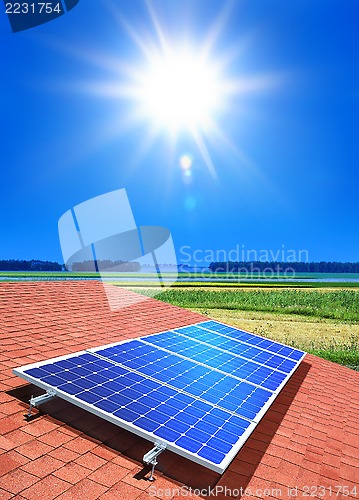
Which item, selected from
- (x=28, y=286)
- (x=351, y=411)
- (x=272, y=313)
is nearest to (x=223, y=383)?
(x=351, y=411)

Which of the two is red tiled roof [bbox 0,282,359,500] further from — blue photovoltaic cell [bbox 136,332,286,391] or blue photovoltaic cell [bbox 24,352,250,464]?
blue photovoltaic cell [bbox 136,332,286,391]

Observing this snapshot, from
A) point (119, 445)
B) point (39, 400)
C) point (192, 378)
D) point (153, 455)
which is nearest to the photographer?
point (153, 455)

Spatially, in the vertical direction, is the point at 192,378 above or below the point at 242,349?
above

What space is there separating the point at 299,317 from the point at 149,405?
123 ft

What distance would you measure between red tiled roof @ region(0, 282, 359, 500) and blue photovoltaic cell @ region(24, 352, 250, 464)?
0.43 metres

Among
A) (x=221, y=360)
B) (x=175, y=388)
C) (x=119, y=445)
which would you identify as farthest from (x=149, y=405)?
(x=221, y=360)

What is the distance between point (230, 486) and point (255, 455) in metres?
1.05

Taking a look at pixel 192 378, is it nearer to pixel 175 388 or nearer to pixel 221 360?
pixel 175 388

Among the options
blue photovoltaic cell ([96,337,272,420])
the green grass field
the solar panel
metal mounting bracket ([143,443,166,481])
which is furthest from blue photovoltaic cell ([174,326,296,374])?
the green grass field

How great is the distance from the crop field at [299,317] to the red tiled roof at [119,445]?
1761 centimetres

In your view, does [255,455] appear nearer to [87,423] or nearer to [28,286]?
[87,423]

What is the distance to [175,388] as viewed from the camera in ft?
18.5

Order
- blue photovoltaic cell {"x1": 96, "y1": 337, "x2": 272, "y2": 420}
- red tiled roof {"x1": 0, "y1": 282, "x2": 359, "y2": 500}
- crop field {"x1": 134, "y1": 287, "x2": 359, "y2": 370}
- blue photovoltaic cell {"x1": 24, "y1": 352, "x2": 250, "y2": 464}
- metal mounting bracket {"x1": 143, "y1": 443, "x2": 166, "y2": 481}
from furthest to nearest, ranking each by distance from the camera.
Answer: crop field {"x1": 134, "y1": 287, "x2": 359, "y2": 370}
blue photovoltaic cell {"x1": 96, "y1": 337, "x2": 272, "y2": 420}
blue photovoltaic cell {"x1": 24, "y1": 352, "x2": 250, "y2": 464}
metal mounting bracket {"x1": 143, "y1": 443, "x2": 166, "y2": 481}
red tiled roof {"x1": 0, "y1": 282, "x2": 359, "y2": 500}

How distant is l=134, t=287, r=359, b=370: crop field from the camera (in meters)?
26.7
